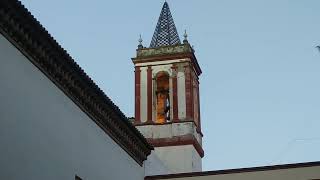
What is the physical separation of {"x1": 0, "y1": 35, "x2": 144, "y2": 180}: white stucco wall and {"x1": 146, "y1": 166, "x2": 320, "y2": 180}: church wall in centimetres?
440

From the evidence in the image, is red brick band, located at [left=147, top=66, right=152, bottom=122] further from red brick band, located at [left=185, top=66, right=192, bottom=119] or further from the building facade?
the building facade

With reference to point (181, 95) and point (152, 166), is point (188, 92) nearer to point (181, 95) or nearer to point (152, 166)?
point (181, 95)

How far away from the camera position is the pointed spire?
88.6ft

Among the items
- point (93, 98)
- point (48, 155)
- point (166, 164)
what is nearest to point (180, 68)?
point (166, 164)

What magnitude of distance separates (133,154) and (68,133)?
4.48 m

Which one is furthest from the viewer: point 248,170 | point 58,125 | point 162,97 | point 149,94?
point 162,97

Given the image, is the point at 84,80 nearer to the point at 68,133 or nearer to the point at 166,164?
the point at 68,133

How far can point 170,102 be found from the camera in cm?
2517

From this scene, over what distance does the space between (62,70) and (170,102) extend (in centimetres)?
1348

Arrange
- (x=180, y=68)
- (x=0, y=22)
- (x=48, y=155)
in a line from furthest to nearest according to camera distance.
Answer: (x=180, y=68) → (x=48, y=155) → (x=0, y=22)

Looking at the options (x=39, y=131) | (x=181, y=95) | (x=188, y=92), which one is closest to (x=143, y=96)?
(x=181, y=95)

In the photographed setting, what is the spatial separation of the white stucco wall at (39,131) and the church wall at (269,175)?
4.40 m

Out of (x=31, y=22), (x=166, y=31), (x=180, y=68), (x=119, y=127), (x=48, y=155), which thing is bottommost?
(x=48, y=155)

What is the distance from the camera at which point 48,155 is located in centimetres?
1127
